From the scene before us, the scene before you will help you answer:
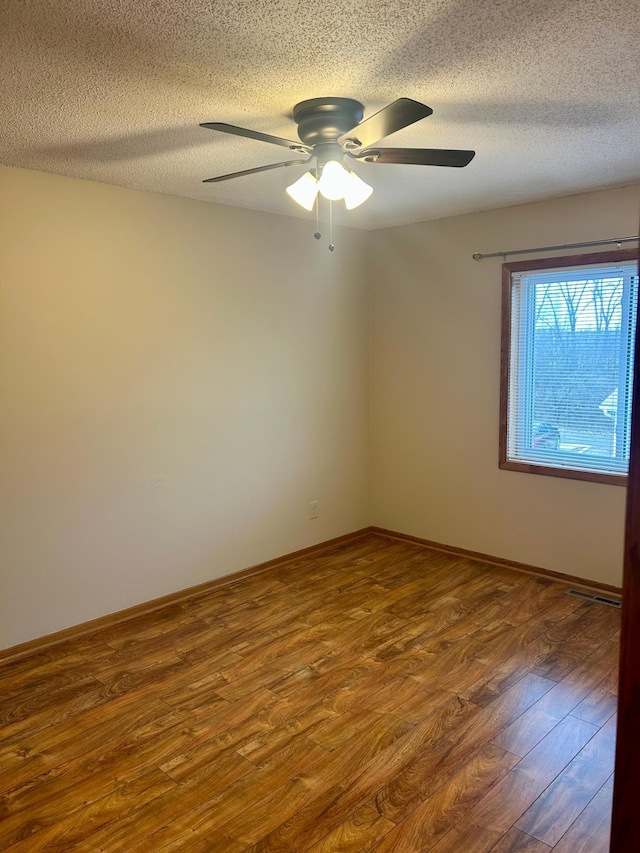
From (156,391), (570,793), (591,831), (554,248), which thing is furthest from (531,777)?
(554,248)

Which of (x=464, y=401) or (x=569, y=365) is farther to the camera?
(x=464, y=401)

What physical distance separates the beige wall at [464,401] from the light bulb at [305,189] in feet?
6.55

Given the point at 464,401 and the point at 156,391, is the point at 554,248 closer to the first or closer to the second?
the point at 464,401

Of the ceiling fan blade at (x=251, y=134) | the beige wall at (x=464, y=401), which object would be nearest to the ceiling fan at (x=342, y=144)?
the ceiling fan blade at (x=251, y=134)

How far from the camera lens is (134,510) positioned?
3633 mm

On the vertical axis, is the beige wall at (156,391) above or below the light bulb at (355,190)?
below

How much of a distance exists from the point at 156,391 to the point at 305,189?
1635 millimetres

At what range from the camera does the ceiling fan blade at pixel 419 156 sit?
2232 millimetres

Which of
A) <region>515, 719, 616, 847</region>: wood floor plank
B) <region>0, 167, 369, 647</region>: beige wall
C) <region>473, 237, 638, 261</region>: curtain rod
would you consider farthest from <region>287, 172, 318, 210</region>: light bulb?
<region>515, 719, 616, 847</region>: wood floor plank

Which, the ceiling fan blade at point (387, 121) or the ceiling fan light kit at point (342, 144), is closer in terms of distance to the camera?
the ceiling fan blade at point (387, 121)

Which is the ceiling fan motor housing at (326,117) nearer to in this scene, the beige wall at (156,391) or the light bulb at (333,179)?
the light bulb at (333,179)

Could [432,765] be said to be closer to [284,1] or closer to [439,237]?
[284,1]

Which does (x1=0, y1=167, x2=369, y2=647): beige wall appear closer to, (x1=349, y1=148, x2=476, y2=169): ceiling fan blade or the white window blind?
the white window blind

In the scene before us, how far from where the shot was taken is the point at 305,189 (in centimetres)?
260
